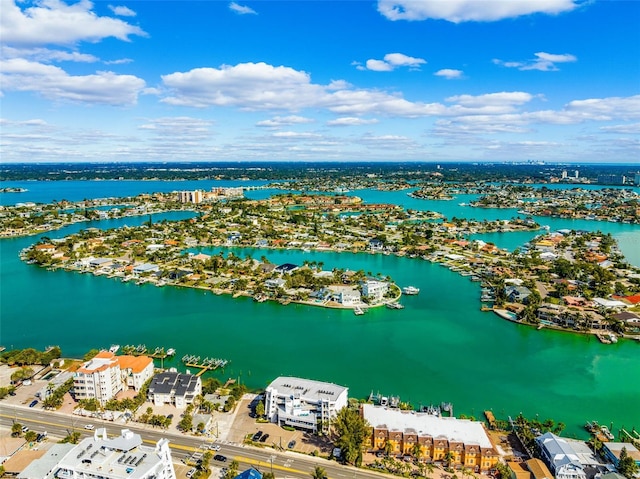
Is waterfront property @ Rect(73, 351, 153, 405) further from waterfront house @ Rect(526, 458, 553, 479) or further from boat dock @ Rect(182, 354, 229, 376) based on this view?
waterfront house @ Rect(526, 458, 553, 479)

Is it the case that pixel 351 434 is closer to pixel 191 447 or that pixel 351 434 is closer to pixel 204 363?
pixel 191 447

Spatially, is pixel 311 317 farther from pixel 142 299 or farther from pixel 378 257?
pixel 378 257

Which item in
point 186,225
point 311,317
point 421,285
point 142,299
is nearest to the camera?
point 311,317

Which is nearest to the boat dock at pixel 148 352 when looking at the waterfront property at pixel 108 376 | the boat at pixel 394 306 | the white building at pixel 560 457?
the waterfront property at pixel 108 376

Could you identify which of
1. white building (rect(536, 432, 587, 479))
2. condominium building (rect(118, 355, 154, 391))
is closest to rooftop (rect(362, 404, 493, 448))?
white building (rect(536, 432, 587, 479))

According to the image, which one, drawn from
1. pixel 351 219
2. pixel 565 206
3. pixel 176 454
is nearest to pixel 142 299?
pixel 176 454

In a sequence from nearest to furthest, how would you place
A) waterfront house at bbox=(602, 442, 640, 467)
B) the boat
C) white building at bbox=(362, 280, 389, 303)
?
1. waterfront house at bbox=(602, 442, 640, 467)
2. the boat
3. white building at bbox=(362, 280, 389, 303)

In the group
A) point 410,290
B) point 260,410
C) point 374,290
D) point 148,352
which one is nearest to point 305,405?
point 260,410
